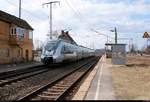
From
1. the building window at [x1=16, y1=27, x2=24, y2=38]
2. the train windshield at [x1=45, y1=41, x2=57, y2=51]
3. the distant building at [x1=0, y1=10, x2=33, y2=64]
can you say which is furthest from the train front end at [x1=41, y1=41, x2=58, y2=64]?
the building window at [x1=16, y1=27, x2=24, y2=38]

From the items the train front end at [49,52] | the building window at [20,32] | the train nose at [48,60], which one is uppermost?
the building window at [20,32]

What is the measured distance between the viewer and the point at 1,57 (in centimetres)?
4497

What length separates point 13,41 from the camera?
165 ft

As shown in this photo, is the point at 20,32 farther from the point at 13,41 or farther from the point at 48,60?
the point at 48,60

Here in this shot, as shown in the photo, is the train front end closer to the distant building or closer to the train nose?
the train nose

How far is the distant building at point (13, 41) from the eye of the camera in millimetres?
46656

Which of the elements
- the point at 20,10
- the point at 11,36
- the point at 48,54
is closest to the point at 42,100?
the point at 48,54

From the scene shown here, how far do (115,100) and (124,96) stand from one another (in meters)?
1.42

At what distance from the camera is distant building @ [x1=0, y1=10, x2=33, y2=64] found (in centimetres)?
4666

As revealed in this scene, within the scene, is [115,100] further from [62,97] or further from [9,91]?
[9,91]

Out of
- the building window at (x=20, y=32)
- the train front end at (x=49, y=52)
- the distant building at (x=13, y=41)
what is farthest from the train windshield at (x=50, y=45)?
the building window at (x=20, y=32)

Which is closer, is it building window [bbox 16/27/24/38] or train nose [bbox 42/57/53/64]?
train nose [bbox 42/57/53/64]

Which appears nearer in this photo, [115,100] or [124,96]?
[115,100]

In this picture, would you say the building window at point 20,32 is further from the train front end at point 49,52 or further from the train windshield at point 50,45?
the train front end at point 49,52
